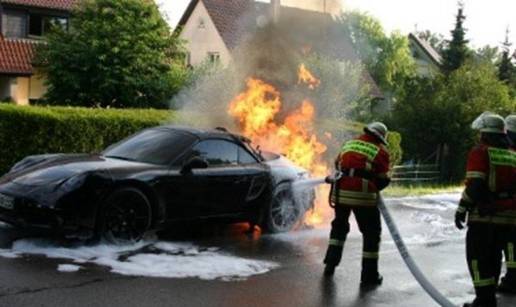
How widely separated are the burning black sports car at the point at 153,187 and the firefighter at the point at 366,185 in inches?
80.3

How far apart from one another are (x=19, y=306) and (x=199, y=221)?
11.5 feet

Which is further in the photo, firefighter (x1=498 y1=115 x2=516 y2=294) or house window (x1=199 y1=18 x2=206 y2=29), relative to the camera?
house window (x1=199 y1=18 x2=206 y2=29)

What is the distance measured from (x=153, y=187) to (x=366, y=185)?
254 cm

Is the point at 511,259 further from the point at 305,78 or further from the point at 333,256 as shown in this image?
the point at 305,78

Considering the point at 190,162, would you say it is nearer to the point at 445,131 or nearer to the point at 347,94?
the point at 347,94

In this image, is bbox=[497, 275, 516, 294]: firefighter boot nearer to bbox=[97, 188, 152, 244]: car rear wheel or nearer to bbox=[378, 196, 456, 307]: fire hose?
bbox=[378, 196, 456, 307]: fire hose

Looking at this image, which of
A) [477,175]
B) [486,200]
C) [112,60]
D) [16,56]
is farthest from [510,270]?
[16,56]

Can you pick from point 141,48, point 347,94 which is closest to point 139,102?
point 141,48

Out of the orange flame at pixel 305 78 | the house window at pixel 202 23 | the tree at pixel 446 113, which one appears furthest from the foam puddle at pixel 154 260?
the house window at pixel 202 23

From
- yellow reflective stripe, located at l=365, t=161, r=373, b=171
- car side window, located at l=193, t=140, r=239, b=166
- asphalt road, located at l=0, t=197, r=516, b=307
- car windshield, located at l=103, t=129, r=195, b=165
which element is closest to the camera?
asphalt road, located at l=0, t=197, r=516, b=307

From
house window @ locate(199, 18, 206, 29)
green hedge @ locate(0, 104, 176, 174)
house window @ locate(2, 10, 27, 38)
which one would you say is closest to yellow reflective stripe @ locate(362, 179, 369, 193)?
green hedge @ locate(0, 104, 176, 174)

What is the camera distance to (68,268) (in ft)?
23.5

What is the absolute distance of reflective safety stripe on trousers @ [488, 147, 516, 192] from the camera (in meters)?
6.68

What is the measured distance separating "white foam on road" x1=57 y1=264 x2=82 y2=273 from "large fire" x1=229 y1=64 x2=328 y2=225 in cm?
511
